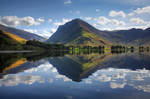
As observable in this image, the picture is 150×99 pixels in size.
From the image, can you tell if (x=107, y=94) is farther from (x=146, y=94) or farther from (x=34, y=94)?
(x=34, y=94)

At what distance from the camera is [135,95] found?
17.9 m

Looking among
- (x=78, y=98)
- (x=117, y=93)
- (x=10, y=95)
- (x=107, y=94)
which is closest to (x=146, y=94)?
(x=117, y=93)

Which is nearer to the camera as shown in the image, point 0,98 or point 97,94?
point 0,98

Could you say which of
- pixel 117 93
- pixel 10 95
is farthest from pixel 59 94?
pixel 117 93

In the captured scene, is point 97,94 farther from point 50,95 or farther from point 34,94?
point 34,94

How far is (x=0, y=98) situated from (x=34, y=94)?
373 cm

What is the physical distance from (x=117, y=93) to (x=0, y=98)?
44.7ft

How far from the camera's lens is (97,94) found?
18500 mm

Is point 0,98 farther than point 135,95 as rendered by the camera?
No

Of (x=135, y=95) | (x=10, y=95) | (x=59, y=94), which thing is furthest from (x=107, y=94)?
(x=10, y=95)

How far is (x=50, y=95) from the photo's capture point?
18156 millimetres

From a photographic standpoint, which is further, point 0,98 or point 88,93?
point 88,93

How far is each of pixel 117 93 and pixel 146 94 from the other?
11.0ft

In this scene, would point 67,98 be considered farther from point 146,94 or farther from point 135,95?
point 146,94
